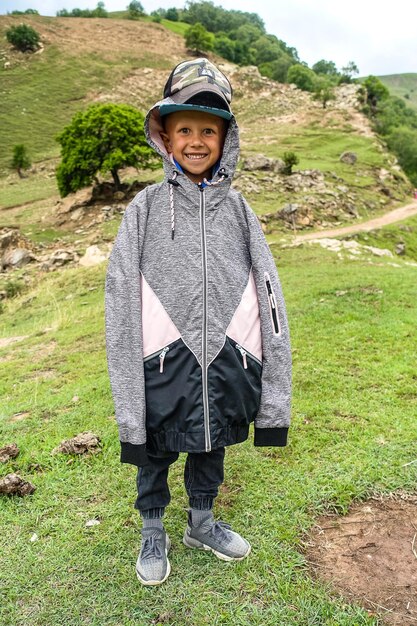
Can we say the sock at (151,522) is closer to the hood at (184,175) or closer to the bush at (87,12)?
the hood at (184,175)

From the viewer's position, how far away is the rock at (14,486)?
111 inches

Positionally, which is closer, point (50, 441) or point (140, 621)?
point (140, 621)

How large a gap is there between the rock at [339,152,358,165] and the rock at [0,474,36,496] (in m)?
27.9

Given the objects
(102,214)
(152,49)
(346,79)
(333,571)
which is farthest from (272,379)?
(346,79)

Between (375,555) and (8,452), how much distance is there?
2.46 metres

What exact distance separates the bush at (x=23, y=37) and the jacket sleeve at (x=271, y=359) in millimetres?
58846

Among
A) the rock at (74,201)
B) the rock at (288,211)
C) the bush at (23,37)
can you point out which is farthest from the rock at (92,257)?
the bush at (23,37)

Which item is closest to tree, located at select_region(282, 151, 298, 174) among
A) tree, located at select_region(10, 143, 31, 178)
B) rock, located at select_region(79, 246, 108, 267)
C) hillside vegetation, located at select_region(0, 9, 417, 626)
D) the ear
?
hillside vegetation, located at select_region(0, 9, 417, 626)

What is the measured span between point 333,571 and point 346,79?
73094 mm

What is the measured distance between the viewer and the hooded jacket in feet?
6.54

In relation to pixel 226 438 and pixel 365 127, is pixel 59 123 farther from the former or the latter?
pixel 226 438

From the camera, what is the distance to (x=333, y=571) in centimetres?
217

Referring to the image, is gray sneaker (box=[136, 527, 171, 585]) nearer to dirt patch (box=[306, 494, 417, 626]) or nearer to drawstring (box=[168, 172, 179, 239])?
dirt patch (box=[306, 494, 417, 626])

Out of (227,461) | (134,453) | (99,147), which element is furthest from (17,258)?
(134,453)
